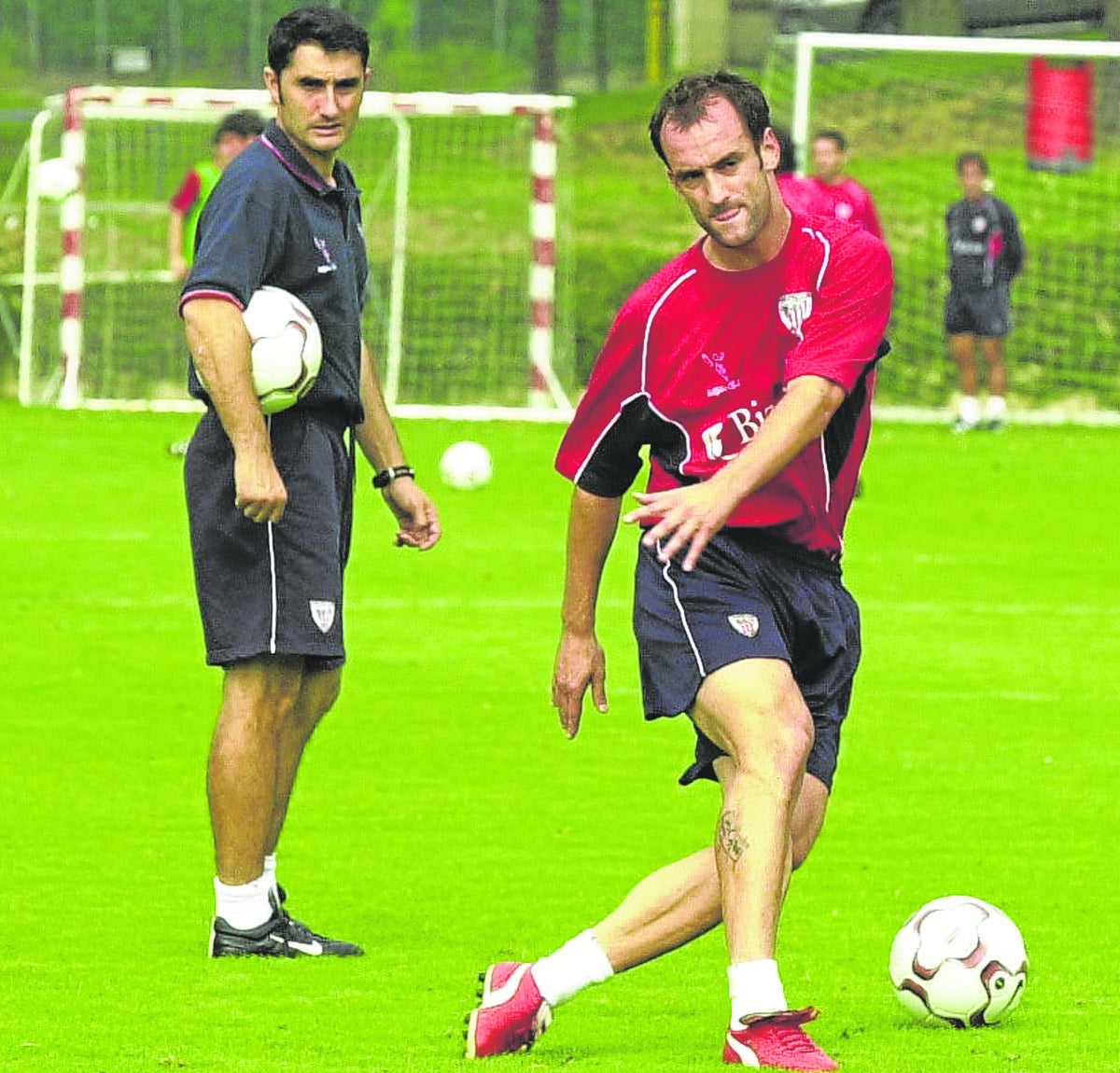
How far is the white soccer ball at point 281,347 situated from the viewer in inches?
233

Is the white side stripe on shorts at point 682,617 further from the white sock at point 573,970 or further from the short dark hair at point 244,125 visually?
the short dark hair at point 244,125

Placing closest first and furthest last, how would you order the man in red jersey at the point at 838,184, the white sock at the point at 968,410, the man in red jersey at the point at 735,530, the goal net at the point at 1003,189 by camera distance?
the man in red jersey at the point at 735,530 < the man in red jersey at the point at 838,184 < the white sock at the point at 968,410 < the goal net at the point at 1003,189

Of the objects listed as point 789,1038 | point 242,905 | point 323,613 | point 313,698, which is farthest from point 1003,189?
point 789,1038

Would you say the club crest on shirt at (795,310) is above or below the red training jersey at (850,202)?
above

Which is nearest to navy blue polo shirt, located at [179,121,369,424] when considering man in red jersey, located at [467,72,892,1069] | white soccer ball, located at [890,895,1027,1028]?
man in red jersey, located at [467,72,892,1069]

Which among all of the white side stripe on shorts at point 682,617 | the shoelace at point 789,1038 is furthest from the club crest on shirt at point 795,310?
the shoelace at point 789,1038

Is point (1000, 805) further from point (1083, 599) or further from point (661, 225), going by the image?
point (661, 225)

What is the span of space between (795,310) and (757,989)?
1.35 metres

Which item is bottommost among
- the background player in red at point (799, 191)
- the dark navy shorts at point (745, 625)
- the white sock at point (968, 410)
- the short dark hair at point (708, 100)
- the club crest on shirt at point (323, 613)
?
the white sock at point (968, 410)

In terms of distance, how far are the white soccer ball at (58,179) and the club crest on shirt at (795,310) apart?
18.3 m

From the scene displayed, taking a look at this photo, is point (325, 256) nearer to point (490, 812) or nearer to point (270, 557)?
point (270, 557)

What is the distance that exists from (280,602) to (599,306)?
22565mm

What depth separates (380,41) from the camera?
36.2 meters

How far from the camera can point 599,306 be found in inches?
1121
